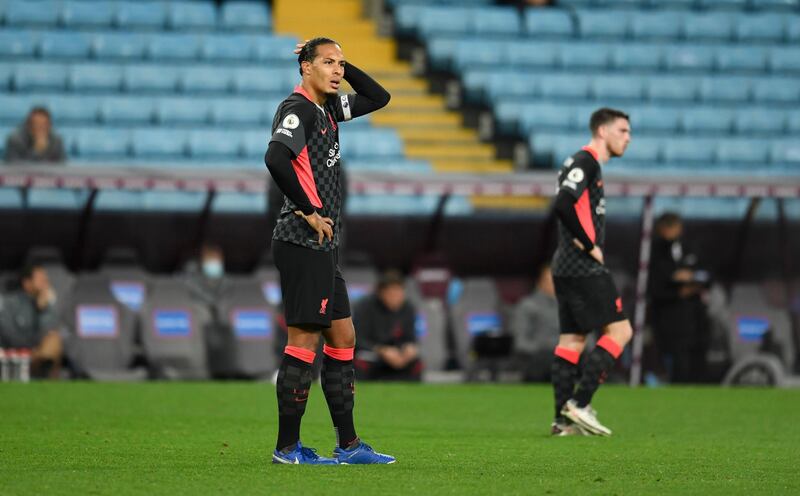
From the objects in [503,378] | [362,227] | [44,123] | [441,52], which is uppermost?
[441,52]

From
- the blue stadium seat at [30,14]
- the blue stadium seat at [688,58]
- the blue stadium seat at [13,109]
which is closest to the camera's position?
the blue stadium seat at [13,109]

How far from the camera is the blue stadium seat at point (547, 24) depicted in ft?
76.3

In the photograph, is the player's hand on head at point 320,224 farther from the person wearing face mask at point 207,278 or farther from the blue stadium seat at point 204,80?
the blue stadium seat at point 204,80

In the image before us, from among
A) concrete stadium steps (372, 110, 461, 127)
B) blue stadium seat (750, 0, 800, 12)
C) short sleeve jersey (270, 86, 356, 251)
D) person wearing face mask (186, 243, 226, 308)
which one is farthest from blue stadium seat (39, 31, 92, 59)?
short sleeve jersey (270, 86, 356, 251)

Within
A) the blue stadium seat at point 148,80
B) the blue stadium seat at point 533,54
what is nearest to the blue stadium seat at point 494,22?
the blue stadium seat at point 533,54

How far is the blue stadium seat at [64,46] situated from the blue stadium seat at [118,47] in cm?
13

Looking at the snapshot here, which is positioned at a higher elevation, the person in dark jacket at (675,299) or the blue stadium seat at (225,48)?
the blue stadium seat at (225,48)

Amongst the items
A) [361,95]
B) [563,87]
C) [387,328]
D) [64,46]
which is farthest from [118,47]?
[361,95]

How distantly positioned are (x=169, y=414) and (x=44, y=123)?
5861mm

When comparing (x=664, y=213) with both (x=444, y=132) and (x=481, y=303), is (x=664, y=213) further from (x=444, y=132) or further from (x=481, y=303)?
(x=444, y=132)

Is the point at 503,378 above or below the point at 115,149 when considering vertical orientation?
below

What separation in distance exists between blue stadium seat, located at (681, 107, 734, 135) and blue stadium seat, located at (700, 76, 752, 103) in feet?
2.07

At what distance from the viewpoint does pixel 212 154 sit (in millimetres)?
19359

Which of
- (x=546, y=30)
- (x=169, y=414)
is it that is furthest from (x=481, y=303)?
(x=546, y=30)
